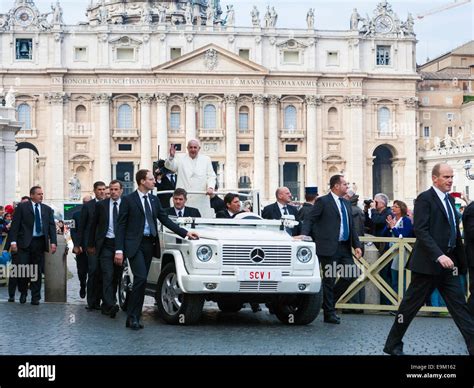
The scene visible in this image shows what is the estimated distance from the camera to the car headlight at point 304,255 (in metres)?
12.0

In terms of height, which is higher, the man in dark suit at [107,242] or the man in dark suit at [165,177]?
the man in dark suit at [165,177]

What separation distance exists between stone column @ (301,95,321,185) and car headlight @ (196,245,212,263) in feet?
206

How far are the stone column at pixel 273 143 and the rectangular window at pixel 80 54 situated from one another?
14460 mm

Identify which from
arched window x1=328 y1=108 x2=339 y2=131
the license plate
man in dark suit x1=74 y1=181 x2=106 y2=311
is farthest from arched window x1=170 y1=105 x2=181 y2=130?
the license plate

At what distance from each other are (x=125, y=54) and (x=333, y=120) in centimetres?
1689

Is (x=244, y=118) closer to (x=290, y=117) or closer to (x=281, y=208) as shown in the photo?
(x=290, y=117)

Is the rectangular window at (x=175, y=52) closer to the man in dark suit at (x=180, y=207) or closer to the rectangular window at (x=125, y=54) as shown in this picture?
the rectangular window at (x=125, y=54)

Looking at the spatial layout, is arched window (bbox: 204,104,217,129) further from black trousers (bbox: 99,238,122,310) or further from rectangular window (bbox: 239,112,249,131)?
black trousers (bbox: 99,238,122,310)

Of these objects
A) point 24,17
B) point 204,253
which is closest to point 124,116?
point 24,17

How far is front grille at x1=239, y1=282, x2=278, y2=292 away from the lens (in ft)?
38.1

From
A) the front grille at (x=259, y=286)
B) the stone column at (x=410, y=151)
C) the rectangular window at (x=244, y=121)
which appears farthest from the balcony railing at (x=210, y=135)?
the front grille at (x=259, y=286)
